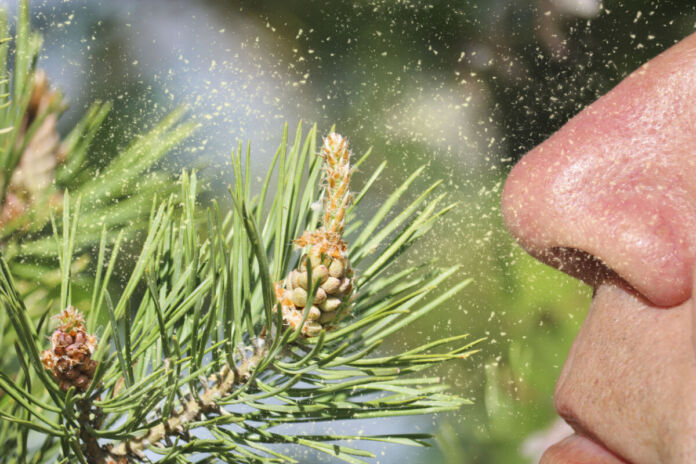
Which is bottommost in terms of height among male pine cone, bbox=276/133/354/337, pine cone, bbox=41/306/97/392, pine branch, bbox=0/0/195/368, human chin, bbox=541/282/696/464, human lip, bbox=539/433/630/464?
human lip, bbox=539/433/630/464

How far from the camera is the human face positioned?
243 mm

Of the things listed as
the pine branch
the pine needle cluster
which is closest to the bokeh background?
the pine branch

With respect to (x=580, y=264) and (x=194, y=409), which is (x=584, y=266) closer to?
(x=580, y=264)

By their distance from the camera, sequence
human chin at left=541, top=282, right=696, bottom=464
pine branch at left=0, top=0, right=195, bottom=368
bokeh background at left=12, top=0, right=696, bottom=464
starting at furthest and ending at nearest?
1. bokeh background at left=12, top=0, right=696, bottom=464
2. pine branch at left=0, top=0, right=195, bottom=368
3. human chin at left=541, top=282, right=696, bottom=464

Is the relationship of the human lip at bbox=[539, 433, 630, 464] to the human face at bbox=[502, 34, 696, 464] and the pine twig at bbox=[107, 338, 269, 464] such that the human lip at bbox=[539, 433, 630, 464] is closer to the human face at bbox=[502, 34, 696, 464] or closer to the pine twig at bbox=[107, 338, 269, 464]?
the human face at bbox=[502, 34, 696, 464]

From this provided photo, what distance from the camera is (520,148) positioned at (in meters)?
0.56

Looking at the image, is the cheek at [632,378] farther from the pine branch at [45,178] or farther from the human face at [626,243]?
the pine branch at [45,178]

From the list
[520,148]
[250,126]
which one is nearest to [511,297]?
[520,148]

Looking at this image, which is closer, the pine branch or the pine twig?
the pine twig

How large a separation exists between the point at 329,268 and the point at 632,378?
10 cm

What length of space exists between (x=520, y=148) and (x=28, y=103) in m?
0.33

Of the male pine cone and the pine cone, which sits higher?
Result: the pine cone

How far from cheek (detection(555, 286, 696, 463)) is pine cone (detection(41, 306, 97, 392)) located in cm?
17

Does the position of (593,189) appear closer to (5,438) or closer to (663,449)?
(663,449)
